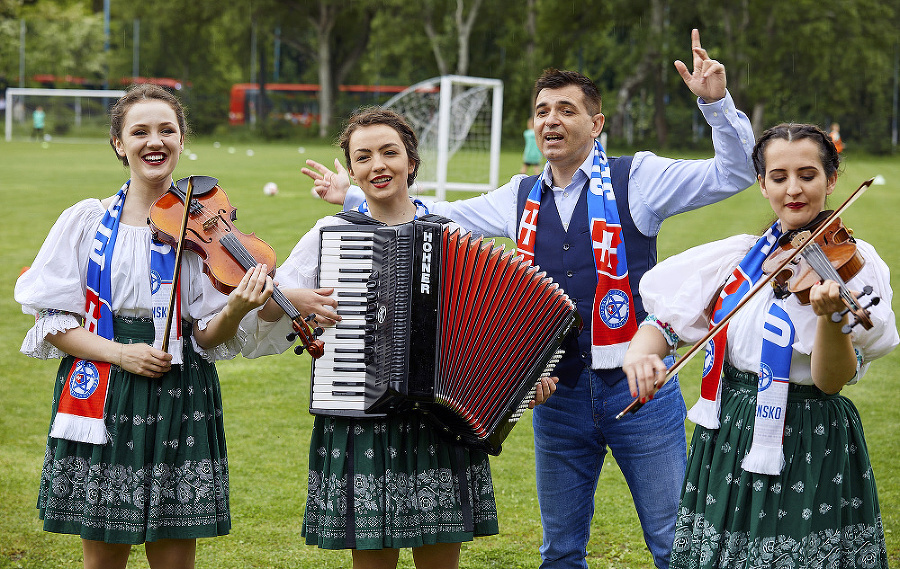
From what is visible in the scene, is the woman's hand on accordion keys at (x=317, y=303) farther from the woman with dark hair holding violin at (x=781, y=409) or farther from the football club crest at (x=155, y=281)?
the woman with dark hair holding violin at (x=781, y=409)

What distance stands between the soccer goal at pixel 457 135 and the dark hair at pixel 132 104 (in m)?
13.8

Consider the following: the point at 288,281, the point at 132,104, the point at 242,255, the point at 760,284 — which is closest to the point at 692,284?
the point at 760,284

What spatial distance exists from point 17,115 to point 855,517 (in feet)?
132

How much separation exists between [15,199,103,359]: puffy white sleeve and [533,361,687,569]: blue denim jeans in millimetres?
1726

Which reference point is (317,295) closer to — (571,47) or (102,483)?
(102,483)

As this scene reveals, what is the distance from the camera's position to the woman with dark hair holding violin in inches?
104

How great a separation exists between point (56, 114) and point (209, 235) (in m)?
38.6

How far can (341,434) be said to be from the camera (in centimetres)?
314

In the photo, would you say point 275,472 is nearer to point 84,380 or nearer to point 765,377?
point 84,380

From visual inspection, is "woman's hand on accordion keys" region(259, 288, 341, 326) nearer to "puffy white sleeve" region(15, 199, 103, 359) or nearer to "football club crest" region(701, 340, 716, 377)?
"puffy white sleeve" region(15, 199, 103, 359)

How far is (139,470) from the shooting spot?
3.16 m

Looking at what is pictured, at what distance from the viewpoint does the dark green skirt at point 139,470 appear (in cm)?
314

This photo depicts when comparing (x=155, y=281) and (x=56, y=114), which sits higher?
(x=56, y=114)

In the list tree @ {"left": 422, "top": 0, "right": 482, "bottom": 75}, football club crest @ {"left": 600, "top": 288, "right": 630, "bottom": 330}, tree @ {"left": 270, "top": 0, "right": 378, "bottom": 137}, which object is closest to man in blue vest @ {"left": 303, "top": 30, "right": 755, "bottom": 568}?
football club crest @ {"left": 600, "top": 288, "right": 630, "bottom": 330}
